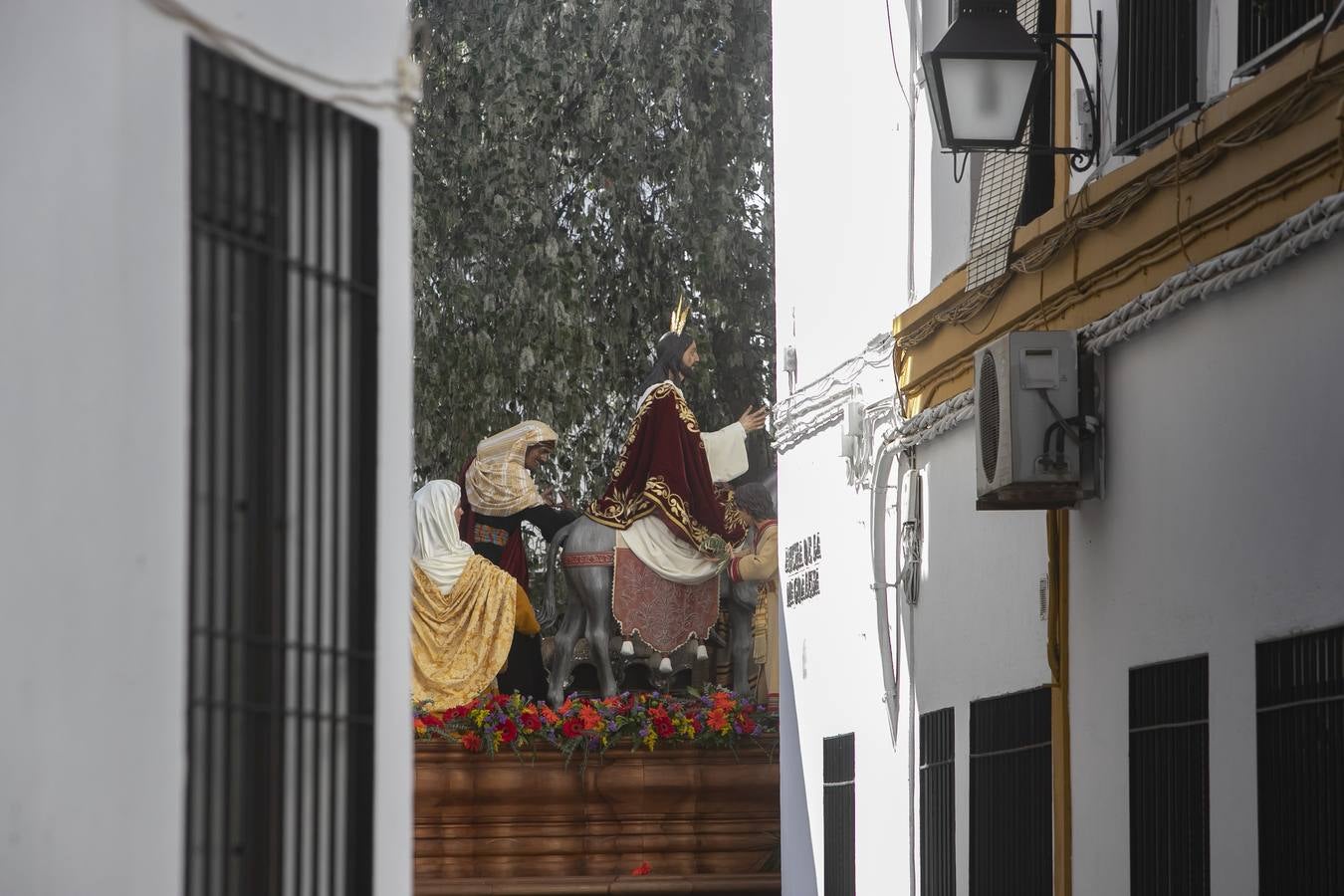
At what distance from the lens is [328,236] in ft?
19.5

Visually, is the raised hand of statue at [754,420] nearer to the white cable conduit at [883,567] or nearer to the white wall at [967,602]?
the white cable conduit at [883,567]

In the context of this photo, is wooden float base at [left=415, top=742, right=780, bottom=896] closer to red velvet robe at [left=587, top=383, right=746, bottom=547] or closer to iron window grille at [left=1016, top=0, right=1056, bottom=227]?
red velvet robe at [left=587, top=383, right=746, bottom=547]

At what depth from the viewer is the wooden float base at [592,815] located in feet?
53.1

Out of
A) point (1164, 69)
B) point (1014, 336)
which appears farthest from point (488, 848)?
point (1164, 69)

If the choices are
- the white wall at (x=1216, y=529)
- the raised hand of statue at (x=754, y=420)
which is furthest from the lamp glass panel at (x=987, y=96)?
the raised hand of statue at (x=754, y=420)

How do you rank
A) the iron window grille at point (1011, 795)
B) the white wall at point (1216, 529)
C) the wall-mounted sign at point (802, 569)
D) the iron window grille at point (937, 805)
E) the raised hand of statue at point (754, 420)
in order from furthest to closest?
the raised hand of statue at point (754, 420) < the wall-mounted sign at point (802, 569) < the iron window grille at point (937, 805) < the iron window grille at point (1011, 795) < the white wall at point (1216, 529)

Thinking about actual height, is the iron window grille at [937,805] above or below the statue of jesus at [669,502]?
below

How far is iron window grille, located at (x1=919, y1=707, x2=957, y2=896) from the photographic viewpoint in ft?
35.4

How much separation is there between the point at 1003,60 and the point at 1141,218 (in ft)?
3.17

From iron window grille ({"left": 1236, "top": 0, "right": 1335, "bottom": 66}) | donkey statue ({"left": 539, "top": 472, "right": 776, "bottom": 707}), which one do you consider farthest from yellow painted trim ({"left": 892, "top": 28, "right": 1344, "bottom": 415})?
donkey statue ({"left": 539, "top": 472, "right": 776, "bottom": 707})

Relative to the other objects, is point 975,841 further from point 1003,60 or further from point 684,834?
point 684,834

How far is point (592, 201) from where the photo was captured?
2580 centimetres

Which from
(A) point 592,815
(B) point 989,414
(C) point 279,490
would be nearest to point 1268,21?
(B) point 989,414

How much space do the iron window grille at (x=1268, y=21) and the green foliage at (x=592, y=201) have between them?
1709 cm
